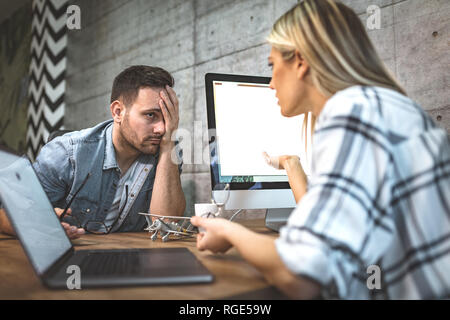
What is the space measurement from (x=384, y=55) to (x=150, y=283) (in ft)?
4.31

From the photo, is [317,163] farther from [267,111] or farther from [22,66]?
[22,66]

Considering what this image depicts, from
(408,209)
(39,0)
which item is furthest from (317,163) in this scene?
(39,0)

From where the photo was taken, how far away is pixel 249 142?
1243 millimetres

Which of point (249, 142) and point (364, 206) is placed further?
point (249, 142)

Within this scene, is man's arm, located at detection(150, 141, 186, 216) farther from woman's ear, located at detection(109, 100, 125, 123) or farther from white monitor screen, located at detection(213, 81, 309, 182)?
white monitor screen, located at detection(213, 81, 309, 182)

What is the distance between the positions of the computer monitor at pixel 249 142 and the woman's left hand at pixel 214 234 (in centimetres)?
42

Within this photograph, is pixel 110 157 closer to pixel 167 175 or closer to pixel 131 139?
pixel 131 139

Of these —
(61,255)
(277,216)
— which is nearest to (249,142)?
(277,216)

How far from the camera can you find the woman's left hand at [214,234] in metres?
0.65

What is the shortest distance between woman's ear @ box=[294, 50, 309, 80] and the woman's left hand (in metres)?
0.31

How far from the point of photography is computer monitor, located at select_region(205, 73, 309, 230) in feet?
3.92

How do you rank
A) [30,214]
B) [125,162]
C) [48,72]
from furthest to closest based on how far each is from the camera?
[48,72], [125,162], [30,214]

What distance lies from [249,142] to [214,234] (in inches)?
23.6

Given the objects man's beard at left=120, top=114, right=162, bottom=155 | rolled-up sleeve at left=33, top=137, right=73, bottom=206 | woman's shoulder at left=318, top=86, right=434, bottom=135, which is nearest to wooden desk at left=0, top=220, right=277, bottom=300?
woman's shoulder at left=318, top=86, right=434, bottom=135
